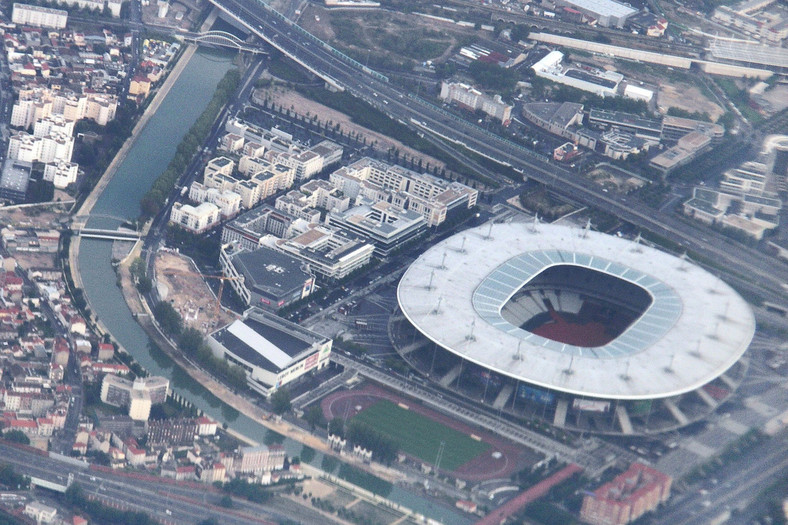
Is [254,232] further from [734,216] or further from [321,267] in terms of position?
[734,216]

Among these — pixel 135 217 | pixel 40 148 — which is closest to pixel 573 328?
pixel 135 217

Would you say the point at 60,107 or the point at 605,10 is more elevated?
the point at 605,10

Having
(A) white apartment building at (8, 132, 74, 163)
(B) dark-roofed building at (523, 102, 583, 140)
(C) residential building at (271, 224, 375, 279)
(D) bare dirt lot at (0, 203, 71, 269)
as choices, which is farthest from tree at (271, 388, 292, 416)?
(B) dark-roofed building at (523, 102, 583, 140)

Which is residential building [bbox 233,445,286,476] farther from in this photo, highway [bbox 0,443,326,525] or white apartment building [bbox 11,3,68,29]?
white apartment building [bbox 11,3,68,29]

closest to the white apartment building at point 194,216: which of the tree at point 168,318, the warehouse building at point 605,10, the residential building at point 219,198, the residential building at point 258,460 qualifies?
the residential building at point 219,198

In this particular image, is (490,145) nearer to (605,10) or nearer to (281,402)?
(605,10)

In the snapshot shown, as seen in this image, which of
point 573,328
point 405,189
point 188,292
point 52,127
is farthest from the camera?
point 405,189

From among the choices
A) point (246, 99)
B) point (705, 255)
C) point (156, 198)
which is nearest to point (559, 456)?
Result: point (705, 255)
